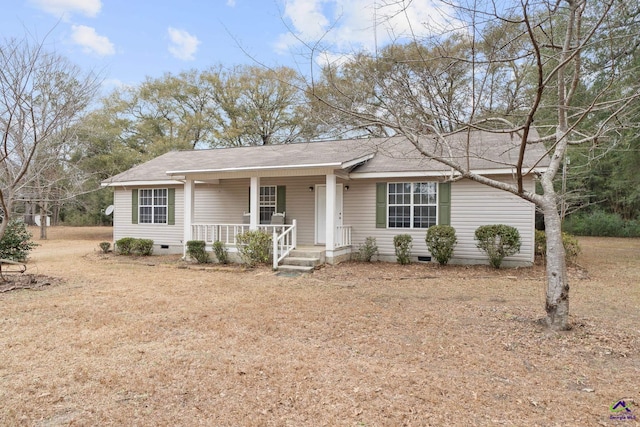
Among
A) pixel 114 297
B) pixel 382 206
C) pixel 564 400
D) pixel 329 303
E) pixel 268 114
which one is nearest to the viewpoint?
pixel 564 400

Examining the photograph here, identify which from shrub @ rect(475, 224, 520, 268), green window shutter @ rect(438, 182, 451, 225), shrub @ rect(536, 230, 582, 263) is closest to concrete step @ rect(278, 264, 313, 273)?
green window shutter @ rect(438, 182, 451, 225)

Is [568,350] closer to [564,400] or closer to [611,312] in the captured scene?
[564,400]

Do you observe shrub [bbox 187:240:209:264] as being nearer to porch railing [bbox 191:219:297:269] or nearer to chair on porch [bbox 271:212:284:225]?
porch railing [bbox 191:219:297:269]

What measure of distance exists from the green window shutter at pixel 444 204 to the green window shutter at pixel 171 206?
847 cm

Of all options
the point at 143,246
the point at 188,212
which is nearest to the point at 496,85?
the point at 188,212

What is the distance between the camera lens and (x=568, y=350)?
13.5ft

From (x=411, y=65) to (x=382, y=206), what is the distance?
18.4ft

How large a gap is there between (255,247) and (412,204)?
14.3 feet

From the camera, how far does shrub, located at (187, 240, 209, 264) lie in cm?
1086

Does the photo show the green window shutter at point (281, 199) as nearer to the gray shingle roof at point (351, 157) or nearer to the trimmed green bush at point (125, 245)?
the gray shingle roof at point (351, 157)

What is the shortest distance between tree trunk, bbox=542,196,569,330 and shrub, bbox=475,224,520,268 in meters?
4.73

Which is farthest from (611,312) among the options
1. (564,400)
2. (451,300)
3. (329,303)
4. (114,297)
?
(114,297)

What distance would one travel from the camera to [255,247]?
1008 centimetres

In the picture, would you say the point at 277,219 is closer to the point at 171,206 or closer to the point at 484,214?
the point at 171,206
